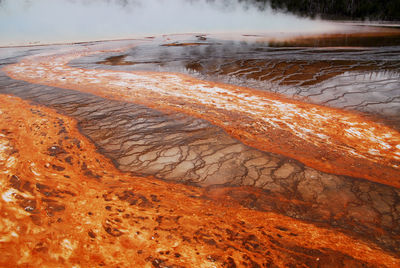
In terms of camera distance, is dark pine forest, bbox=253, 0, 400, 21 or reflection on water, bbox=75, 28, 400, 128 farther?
dark pine forest, bbox=253, 0, 400, 21

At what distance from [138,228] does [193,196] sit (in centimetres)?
61

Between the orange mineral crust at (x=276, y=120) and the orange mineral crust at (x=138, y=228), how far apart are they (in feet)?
3.51

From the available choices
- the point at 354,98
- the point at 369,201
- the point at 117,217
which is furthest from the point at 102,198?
the point at 354,98

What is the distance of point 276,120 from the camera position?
367 centimetres

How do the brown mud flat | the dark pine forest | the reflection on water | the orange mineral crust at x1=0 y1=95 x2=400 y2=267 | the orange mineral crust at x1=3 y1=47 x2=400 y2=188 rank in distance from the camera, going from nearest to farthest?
the orange mineral crust at x1=0 y1=95 x2=400 y2=267 → the brown mud flat → the orange mineral crust at x1=3 y1=47 x2=400 y2=188 → the reflection on water → the dark pine forest

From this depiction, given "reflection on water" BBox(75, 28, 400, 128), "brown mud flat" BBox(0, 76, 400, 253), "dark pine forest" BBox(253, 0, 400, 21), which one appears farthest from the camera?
"dark pine forest" BBox(253, 0, 400, 21)

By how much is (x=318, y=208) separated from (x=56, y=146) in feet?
10.5

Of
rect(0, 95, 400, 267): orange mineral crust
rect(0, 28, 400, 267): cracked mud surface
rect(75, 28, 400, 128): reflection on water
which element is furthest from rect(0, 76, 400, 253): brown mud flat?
rect(75, 28, 400, 128): reflection on water

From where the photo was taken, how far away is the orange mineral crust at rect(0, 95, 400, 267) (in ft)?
5.10

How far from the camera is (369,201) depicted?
2.09 meters

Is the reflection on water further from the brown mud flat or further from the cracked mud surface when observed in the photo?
the brown mud flat

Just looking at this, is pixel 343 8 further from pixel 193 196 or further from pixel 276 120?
pixel 193 196

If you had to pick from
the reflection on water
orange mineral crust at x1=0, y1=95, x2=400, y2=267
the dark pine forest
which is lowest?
orange mineral crust at x1=0, y1=95, x2=400, y2=267

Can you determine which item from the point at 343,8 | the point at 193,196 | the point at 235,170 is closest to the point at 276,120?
the point at 235,170
